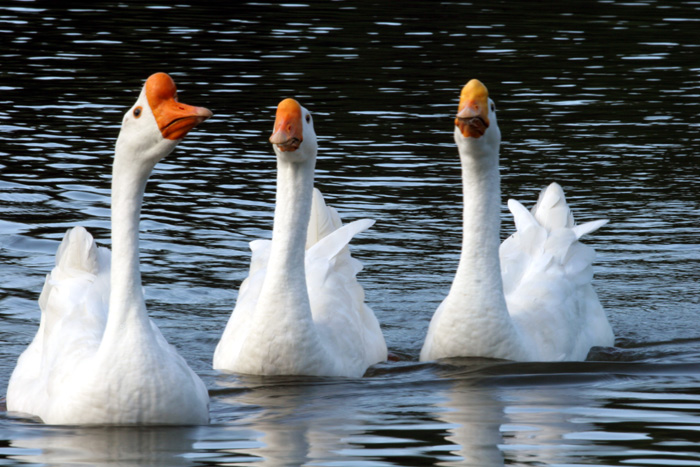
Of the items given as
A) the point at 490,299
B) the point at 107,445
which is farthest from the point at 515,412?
the point at 107,445

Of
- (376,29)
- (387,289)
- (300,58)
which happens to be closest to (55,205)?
(387,289)

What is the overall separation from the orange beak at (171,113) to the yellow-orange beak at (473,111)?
2.61m

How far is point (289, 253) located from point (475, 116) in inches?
60.6

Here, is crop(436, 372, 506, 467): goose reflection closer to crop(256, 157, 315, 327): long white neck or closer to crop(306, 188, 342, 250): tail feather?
crop(256, 157, 315, 327): long white neck

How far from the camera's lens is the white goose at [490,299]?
936cm

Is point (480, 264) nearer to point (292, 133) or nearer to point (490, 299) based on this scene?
point (490, 299)

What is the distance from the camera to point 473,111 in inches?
359

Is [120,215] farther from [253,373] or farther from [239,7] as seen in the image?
[239,7]

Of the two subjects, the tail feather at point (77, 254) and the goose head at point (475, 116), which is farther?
the goose head at point (475, 116)

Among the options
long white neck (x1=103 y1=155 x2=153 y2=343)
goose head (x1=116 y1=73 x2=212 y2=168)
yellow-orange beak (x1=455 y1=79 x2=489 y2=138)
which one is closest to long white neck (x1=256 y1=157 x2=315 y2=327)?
yellow-orange beak (x1=455 y1=79 x2=489 y2=138)

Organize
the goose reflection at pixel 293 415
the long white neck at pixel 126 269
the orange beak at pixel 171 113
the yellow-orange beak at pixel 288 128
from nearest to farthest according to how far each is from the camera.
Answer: the orange beak at pixel 171 113
the goose reflection at pixel 293 415
the long white neck at pixel 126 269
the yellow-orange beak at pixel 288 128

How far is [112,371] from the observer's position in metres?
7.31

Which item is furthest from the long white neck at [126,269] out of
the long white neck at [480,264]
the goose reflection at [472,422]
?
the long white neck at [480,264]

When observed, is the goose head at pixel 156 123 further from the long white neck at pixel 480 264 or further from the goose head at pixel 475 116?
the long white neck at pixel 480 264
